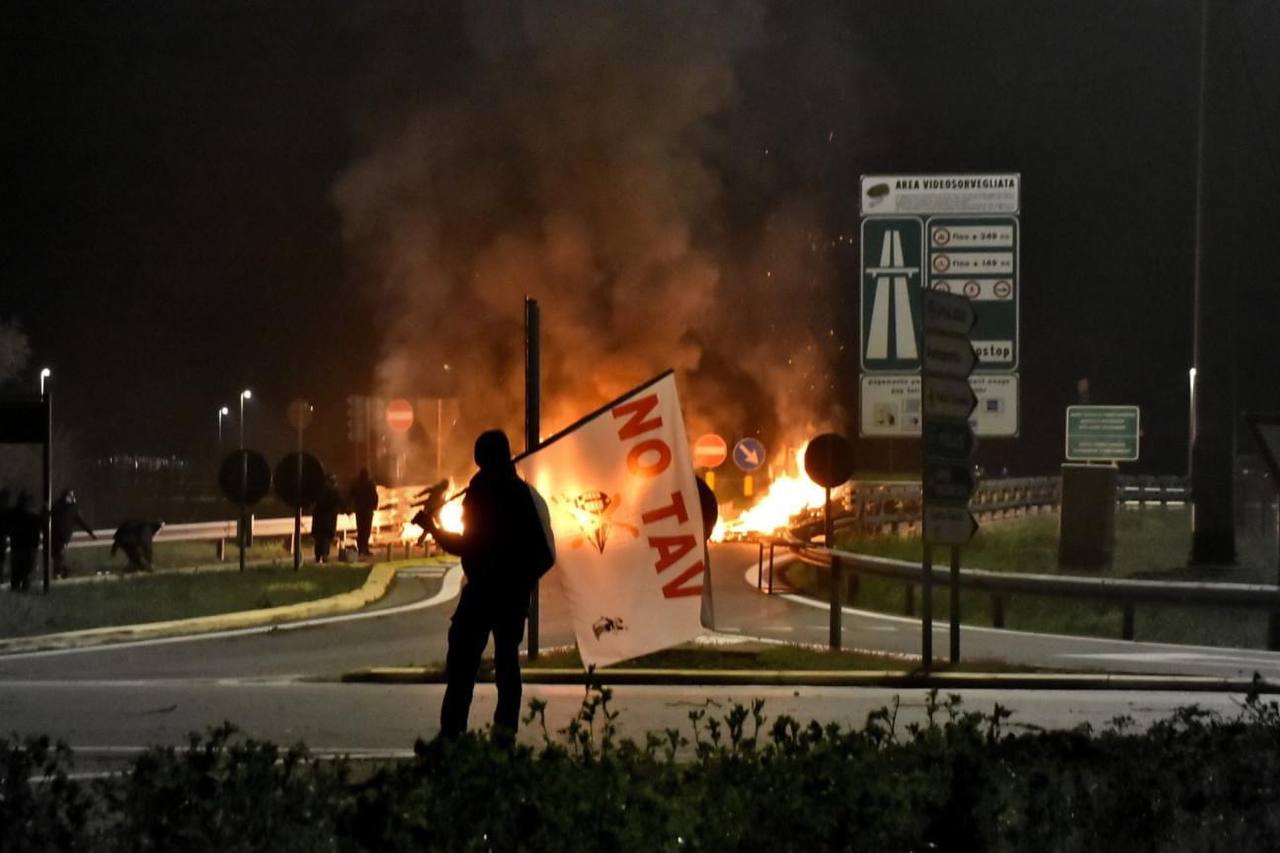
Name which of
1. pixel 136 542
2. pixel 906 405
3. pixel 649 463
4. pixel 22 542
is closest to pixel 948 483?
pixel 906 405

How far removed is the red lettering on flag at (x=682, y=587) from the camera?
13.0 meters

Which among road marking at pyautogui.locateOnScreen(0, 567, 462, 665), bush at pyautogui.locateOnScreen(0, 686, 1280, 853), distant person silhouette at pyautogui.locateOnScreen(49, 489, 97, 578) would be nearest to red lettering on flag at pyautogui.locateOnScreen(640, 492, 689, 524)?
bush at pyautogui.locateOnScreen(0, 686, 1280, 853)

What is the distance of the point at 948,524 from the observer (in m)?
14.2

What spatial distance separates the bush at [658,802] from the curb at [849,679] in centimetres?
662

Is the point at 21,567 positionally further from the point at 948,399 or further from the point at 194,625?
the point at 948,399

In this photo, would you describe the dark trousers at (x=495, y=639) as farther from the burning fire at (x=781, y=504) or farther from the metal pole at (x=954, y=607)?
the burning fire at (x=781, y=504)

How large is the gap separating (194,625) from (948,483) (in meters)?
8.24

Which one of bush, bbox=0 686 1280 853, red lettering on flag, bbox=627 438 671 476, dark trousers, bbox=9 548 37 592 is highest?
red lettering on flag, bbox=627 438 671 476

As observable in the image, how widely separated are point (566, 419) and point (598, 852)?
32.3 metres

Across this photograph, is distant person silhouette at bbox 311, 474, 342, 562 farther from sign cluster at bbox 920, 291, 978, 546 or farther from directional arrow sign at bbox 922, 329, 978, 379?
directional arrow sign at bbox 922, 329, 978, 379

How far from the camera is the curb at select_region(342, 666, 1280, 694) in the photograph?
14016mm

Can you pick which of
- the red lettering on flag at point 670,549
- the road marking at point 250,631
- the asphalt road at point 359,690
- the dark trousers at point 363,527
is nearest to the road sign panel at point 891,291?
the asphalt road at point 359,690

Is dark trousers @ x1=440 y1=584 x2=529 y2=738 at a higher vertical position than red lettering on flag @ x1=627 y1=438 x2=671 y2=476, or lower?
lower

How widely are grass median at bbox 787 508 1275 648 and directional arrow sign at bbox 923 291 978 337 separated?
5936 millimetres
